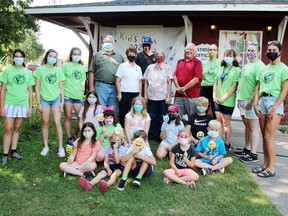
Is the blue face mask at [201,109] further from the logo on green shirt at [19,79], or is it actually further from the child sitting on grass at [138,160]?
the logo on green shirt at [19,79]

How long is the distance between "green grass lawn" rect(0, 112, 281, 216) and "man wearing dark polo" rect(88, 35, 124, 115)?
1675 millimetres

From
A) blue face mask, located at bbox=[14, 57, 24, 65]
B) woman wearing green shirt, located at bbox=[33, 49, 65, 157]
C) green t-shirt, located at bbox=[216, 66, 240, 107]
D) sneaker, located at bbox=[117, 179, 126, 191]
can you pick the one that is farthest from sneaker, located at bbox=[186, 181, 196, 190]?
blue face mask, located at bbox=[14, 57, 24, 65]

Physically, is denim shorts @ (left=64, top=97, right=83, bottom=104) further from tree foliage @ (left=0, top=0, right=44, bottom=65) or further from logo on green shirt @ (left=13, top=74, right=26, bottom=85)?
tree foliage @ (left=0, top=0, right=44, bottom=65)

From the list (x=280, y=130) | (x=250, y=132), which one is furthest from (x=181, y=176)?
(x=280, y=130)

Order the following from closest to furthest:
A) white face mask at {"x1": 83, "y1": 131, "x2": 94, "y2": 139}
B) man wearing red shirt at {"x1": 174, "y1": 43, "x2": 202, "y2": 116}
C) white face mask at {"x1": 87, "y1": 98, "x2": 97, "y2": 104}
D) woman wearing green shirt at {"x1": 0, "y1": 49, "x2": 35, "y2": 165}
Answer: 1. white face mask at {"x1": 83, "y1": 131, "x2": 94, "y2": 139}
2. woman wearing green shirt at {"x1": 0, "y1": 49, "x2": 35, "y2": 165}
3. white face mask at {"x1": 87, "y1": 98, "x2": 97, "y2": 104}
4. man wearing red shirt at {"x1": 174, "y1": 43, "x2": 202, "y2": 116}

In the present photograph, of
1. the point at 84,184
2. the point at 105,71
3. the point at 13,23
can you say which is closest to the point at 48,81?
the point at 105,71

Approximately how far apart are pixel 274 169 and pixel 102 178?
8.96ft

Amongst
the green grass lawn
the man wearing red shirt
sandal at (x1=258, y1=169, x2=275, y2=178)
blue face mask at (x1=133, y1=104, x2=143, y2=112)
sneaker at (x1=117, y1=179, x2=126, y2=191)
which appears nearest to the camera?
the green grass lawn

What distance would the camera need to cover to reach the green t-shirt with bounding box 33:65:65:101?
16.3ft

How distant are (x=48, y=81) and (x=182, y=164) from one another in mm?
2450

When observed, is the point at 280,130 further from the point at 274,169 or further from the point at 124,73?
the point at 124,73

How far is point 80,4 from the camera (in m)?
9.10

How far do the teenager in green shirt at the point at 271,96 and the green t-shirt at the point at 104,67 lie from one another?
8.37 feet

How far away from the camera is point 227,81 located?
18.1 ft
